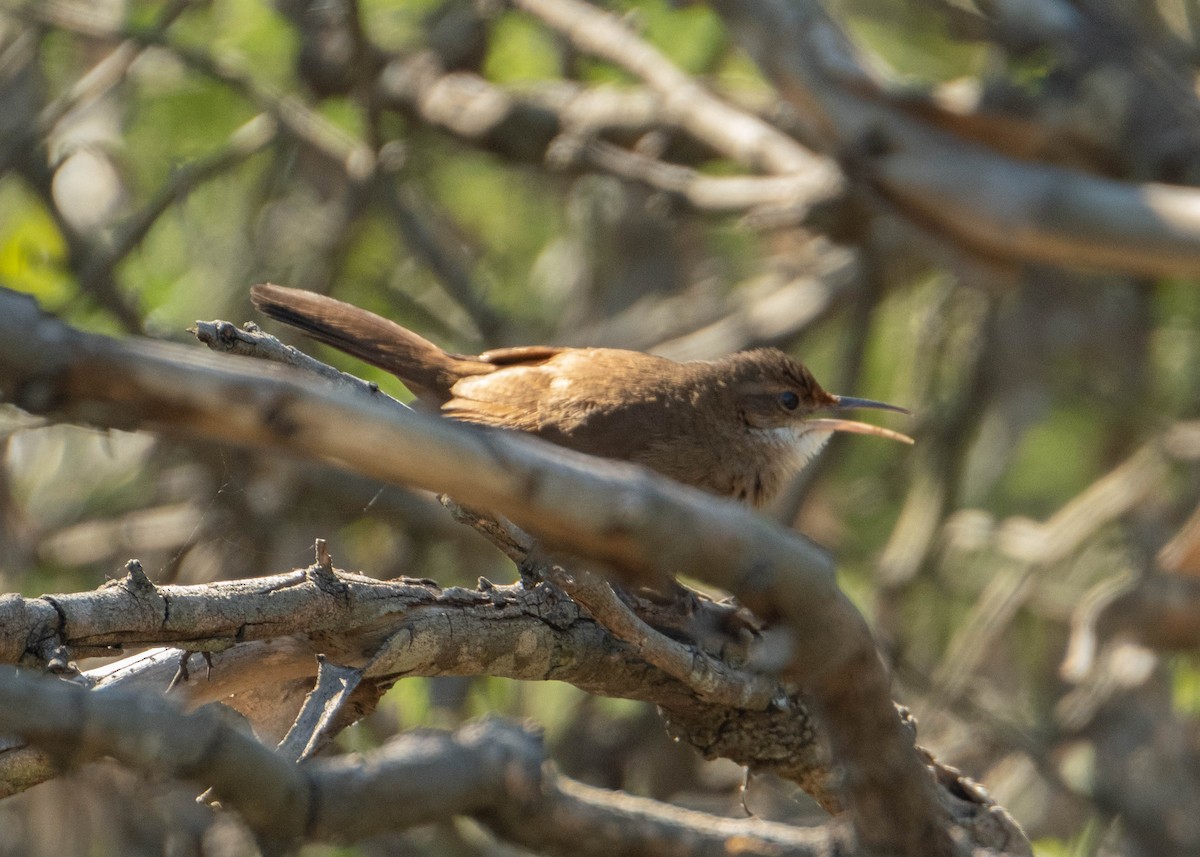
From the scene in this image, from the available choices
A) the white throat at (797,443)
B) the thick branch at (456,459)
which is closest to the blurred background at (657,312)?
the white throat at (797,443)

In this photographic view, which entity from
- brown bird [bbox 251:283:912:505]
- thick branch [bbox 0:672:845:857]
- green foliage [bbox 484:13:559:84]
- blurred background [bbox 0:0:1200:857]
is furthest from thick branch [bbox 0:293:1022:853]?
green foliage [bbox 484:13:559:84]

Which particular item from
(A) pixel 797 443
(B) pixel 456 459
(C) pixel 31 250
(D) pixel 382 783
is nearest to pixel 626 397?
(A) pixel 797 443

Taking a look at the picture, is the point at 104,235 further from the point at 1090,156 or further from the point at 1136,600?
the point at 1136,600

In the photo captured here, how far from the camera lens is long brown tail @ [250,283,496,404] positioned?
172 inches

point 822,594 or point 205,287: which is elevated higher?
point 822,594

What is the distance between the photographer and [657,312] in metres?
6.93

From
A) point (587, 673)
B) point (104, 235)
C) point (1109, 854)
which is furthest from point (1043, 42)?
point (104, 235)

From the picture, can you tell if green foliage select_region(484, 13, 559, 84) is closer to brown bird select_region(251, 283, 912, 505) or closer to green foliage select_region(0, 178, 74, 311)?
green foliage select_region(0, 178, 74, 311)

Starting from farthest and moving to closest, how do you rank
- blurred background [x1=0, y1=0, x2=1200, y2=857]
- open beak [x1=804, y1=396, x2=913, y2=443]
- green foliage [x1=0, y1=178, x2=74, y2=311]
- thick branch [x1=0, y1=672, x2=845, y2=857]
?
1. blurred background [x1=0, y1=0, x2=1200, y2=857]
2. green foliage [x1=0, y1=178, x2=74, y2=311]
3. open beak [x1=804, y1=396, x2=913, y2=443]
4. thick branch [x1=0, y1=672, x2=845, y2=857]

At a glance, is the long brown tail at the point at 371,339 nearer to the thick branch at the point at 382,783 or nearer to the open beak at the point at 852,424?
the open beak at the point at 852,424

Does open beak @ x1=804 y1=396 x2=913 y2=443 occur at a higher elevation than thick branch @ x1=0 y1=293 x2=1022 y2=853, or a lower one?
lower

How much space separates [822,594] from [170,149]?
5.54m

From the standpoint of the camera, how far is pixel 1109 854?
520 cm

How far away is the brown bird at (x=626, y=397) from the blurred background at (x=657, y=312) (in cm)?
36
